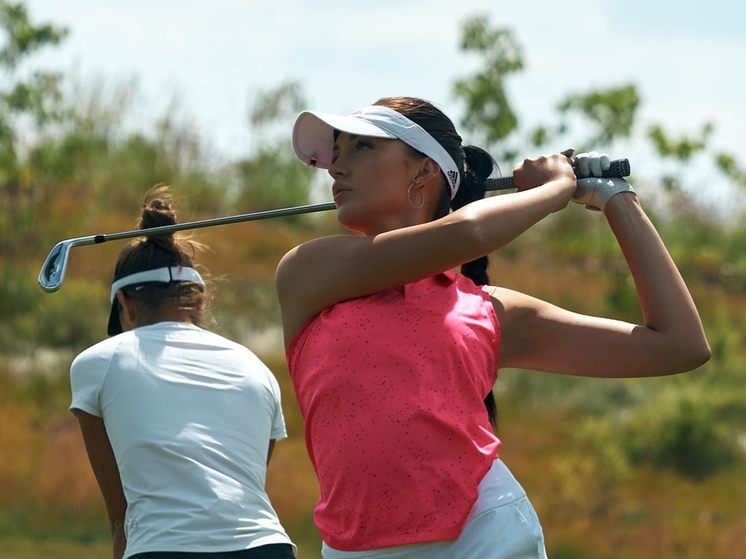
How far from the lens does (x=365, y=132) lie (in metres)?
2.39

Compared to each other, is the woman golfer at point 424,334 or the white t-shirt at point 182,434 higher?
the woman golfer at point 424,334

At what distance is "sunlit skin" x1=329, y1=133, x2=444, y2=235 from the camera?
2396 mm

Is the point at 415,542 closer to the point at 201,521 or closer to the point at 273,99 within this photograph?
the point at 201,521

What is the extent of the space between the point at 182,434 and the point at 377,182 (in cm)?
109

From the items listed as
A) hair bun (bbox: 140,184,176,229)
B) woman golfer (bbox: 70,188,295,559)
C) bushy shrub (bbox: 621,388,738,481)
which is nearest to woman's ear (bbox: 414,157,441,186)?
woman golfer (bbox: 70,188,295,559)

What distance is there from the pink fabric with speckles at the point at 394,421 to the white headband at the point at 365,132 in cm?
37

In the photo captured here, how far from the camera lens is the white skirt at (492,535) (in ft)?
7.02

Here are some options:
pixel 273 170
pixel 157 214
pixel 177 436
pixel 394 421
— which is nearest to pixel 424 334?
pixel 394 421

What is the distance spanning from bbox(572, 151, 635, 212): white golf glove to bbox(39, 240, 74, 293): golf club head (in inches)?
55.7

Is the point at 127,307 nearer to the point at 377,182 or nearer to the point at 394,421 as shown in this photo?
the point at 377,182

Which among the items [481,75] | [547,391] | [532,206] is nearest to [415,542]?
[532,206]

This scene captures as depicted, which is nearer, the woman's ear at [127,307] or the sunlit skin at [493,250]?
the sunlit skin at [493,250]

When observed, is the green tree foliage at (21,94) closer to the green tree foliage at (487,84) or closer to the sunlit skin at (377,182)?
the green tree foliage at (487,84)

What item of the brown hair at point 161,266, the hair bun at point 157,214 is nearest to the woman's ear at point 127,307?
the brown hair at point 161,266
